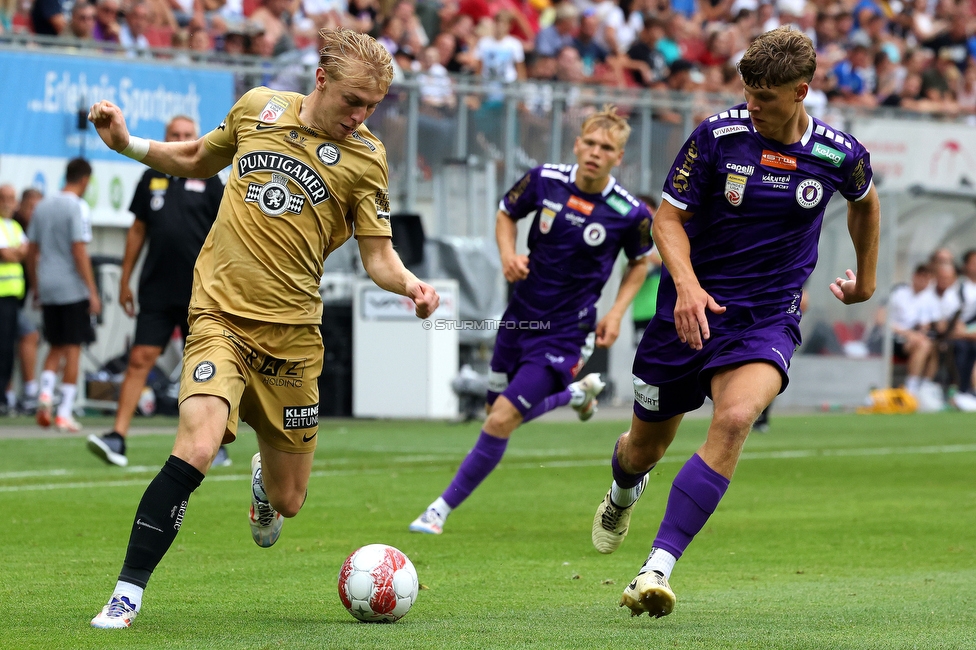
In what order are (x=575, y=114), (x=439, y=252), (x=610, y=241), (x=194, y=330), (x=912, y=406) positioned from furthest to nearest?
(x=912, y=406)
(x=575, y=114)
(x=439, y=252)
(x=610, y=241)
(x=194, y=330)

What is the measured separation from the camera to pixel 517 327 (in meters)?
9.55

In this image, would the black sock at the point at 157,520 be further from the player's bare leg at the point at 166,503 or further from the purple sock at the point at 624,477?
the purple sock at the point at 624,477

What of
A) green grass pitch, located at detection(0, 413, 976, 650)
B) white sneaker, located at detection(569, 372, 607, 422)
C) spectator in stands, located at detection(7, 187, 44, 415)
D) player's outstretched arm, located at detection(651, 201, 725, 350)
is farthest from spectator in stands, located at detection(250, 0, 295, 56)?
player's outstretched arm, located at detection(651, 201, 725, 350)

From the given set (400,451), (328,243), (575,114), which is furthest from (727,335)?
(575,114)

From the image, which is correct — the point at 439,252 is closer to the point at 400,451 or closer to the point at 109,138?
the point at 400,451

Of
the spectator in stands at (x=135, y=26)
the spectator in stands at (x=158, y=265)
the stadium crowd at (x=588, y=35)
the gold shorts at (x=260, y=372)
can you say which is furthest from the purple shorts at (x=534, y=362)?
the spectator in stands at (x=135, y=26)

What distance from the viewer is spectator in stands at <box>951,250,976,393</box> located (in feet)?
71.9

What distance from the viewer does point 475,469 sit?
29.0 feet

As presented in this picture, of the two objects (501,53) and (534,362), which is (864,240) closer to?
(534,362)

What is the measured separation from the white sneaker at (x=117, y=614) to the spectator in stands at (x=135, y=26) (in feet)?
42.6

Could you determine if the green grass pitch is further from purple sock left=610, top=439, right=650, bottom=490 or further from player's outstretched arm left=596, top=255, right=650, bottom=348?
player's outstretched arm left=596, top=255, right=650, bottom=348

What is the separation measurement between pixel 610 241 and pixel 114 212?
8.73 metres

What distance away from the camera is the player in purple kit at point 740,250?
577 cm

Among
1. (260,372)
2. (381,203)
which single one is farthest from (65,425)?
(381,203)
